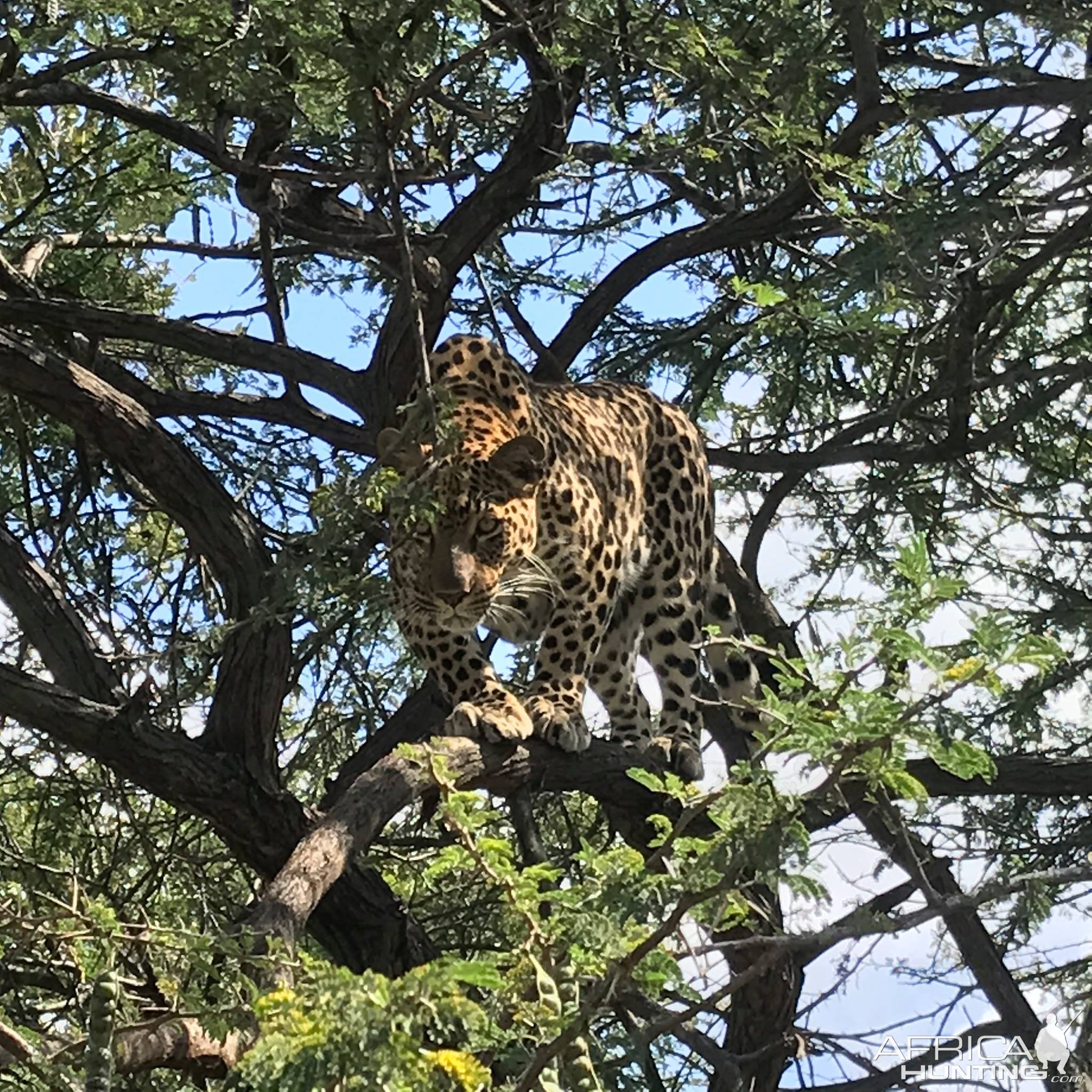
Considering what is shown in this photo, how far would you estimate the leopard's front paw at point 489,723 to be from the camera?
18.7 feet

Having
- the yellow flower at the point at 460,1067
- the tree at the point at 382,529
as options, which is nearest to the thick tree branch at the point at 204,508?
the tree at the point at 382,529

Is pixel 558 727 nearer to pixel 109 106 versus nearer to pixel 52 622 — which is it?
pixel 52 622

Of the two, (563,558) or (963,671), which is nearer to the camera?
(963,671)

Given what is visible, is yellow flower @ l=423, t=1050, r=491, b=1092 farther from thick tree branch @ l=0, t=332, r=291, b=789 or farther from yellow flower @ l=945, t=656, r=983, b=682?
thick tree branch @ l=0, t=332, r=291, b=789

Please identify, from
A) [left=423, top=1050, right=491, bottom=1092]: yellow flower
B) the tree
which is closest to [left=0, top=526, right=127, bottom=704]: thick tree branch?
the tree

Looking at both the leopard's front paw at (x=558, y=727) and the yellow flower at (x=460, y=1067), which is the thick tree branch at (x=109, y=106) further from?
the yellow flower at (x=460, y=1067)

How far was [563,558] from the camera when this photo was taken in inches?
250

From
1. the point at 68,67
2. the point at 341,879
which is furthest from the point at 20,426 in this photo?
the point at 341,879

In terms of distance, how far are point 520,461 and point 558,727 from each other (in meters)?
0.87

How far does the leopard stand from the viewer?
19.2 ft

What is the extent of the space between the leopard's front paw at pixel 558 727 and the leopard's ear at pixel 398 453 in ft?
3.11

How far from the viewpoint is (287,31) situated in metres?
4.84

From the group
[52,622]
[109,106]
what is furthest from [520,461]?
[109,106]

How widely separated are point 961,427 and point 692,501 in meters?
1.22
